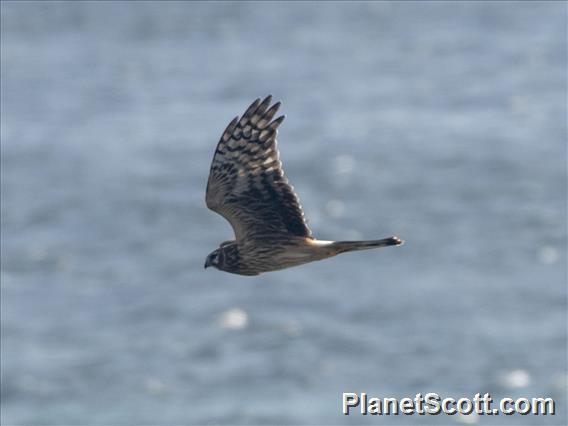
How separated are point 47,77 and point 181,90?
36.4 feet

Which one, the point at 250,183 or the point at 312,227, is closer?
the point at 250,183

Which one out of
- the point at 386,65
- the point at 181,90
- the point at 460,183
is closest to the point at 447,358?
the point at 460,183

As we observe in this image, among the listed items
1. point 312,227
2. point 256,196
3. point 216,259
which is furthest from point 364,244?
point 312,227

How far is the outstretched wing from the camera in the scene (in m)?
16.1

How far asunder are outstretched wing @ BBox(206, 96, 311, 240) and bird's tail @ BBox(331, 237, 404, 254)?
98 centimetres

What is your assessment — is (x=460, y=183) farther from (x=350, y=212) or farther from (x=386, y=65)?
(x=386, y=65)

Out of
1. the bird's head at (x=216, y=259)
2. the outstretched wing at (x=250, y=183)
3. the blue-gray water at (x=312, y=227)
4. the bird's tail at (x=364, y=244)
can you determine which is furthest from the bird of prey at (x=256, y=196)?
the blue-gray water at (x=312, y=227)

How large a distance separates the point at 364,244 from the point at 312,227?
62.2 metres

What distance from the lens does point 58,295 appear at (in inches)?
3100

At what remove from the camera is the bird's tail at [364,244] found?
14219mm

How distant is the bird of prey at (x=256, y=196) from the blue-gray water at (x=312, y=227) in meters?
47.6

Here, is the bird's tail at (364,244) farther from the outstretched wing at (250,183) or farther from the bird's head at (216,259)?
the bird's head at (216,259)

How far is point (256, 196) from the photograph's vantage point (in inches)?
637

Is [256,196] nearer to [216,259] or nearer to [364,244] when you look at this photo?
[216,259]
